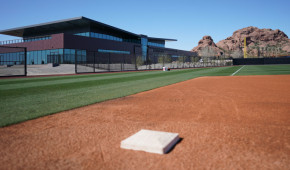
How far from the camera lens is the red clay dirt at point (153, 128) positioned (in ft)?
7.16

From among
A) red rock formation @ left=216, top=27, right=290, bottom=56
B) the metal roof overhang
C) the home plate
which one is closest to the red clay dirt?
the home plate

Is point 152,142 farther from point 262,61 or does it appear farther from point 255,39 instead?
point 255,39

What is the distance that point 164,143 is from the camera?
2.48 metres

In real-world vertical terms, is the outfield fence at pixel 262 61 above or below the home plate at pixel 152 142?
above

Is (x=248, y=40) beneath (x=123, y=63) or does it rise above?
above

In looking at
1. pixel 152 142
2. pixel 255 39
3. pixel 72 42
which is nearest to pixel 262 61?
pixel 72 42

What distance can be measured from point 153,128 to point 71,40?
42.0m

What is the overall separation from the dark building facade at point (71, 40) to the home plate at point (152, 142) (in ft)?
115

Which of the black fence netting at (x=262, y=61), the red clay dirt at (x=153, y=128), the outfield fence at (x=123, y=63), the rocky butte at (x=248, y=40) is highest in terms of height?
the rocky butte at (x=248, y=40)

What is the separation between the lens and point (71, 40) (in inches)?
1639

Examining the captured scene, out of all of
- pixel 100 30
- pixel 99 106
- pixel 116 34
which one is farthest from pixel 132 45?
pixel 99 106

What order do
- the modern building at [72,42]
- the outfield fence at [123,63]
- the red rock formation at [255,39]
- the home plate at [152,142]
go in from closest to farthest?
the home plate at [152,142], the outfield fence at [123,63], the modern building at [72,42], the red rock formation at [255,39]

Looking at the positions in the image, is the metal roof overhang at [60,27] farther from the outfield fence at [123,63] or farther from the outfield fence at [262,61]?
the outfield fence at [262,61]

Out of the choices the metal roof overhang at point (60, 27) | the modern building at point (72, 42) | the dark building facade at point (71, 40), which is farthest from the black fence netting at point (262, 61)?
the metal roof overhang at point (60, 27)
